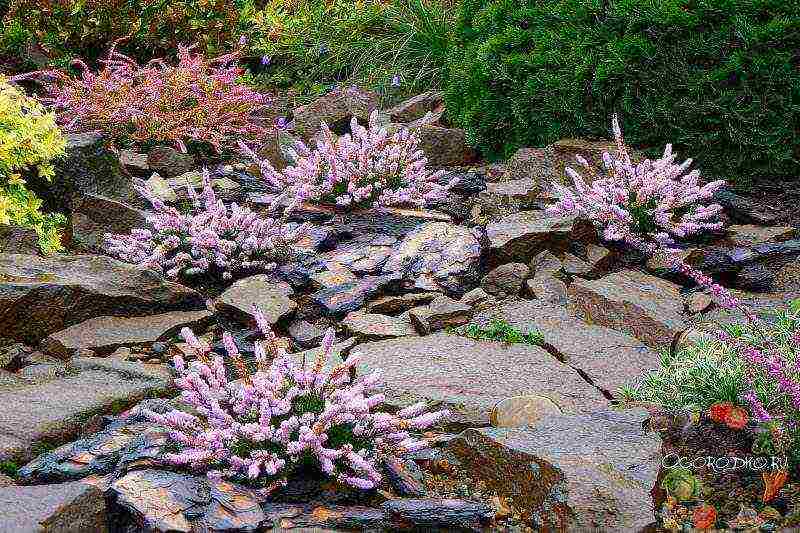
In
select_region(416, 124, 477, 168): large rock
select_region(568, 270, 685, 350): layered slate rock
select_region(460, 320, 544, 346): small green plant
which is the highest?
select_region(416, 124, 477, 168): large rock

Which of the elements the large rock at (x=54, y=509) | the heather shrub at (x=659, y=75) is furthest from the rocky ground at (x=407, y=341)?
the heather shrub at (x=659, y=75)

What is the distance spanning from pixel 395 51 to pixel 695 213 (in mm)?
4520

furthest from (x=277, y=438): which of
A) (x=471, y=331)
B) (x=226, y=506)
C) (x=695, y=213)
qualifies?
(x=695, y=213)

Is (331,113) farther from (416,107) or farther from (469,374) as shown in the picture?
(469,374)

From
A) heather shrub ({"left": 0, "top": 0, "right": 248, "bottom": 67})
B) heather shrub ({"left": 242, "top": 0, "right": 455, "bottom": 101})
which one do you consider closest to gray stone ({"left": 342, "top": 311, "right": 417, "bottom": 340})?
heather shrub ({"left": 242, "top": 0, "right": 455, "bottom": 101})

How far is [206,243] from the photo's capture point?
4.50 m

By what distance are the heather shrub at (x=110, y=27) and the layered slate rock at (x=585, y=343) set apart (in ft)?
19.6

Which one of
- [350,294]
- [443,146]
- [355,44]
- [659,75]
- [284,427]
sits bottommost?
[350,294]

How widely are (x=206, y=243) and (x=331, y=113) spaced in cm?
324

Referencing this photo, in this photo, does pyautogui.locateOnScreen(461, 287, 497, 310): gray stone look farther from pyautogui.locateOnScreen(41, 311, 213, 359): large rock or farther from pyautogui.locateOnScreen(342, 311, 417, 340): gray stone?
pyautogui.locateOnScreen(41, 311, 213, 359): large rock

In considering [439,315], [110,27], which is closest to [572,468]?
[439,315]

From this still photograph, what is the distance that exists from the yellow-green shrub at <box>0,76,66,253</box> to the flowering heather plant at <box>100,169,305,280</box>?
365 mm

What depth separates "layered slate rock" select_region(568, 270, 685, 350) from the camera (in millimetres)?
4035

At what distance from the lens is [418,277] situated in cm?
448
